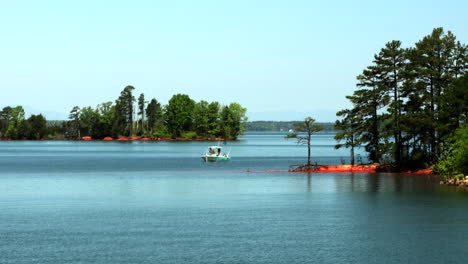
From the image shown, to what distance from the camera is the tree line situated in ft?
287

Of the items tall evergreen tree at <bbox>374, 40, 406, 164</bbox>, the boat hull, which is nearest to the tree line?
tall evergreen tree at <bbox>374, 40, 406, 164</bbox>

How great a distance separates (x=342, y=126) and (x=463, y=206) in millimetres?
41560

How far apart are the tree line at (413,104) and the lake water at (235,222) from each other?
27.6 feet

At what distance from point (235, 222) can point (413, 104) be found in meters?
52.7

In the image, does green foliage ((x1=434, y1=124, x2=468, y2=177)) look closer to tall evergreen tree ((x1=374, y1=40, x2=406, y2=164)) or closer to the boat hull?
tall evergreen tree ((x1=374, y1=40, x2=406, y2=164))

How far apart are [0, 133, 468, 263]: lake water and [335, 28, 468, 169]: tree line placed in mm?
8408

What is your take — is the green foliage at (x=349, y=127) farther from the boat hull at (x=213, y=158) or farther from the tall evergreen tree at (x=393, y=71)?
the boat hull at (x=213, y=158)

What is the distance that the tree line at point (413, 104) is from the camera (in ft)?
287

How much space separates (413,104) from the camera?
93.7 m

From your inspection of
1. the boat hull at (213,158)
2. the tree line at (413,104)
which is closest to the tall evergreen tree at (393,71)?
the tree line at (413,104)

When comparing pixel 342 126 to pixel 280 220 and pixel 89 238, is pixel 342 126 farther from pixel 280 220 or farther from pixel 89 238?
pixel 89 238

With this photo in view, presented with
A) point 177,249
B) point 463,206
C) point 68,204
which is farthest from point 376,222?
point 68,204

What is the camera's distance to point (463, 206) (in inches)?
2237

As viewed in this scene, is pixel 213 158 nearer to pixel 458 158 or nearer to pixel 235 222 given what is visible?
pixel 458 158
